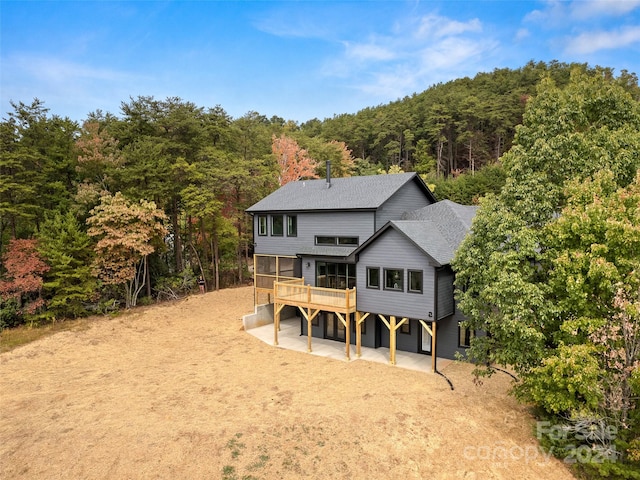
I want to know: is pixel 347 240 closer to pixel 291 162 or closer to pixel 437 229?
pixel 437 229

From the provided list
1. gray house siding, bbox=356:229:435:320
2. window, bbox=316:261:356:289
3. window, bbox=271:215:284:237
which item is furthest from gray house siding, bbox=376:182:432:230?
window, bbox=271:215:284:237

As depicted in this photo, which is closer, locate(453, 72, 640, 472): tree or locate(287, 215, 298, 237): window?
locate(453, 72, 640, 472): tree

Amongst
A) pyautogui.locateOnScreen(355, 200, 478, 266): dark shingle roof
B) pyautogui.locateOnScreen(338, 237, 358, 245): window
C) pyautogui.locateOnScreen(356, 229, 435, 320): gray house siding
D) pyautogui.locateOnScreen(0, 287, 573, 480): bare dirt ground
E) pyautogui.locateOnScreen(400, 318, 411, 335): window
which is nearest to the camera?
pyautogui.locateOnScreen(0, 287, 573, 480): bare dirt ground

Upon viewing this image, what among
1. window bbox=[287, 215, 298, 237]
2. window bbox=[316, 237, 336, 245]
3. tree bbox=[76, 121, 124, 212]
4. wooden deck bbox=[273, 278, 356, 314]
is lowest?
wooden deck bbox=[273, 278, 356, 314]

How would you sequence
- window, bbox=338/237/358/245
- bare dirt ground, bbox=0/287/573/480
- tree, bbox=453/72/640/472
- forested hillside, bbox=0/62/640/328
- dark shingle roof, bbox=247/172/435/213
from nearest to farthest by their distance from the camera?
tree, bbox=453/72/640/472 < bare dirt ground, bbox=0/287/573/480 < window, bbox=338/237/358/245 < dark shingle roof, bbox=247/172/435/213 < forested hillside, bbox=0/62/640/328

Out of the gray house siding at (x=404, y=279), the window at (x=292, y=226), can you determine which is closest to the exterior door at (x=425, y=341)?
the gray house siding at (x=404, y=279)

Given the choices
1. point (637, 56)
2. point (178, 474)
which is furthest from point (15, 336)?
point (637, 56)

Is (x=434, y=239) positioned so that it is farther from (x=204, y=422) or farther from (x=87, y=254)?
(x=87, y=254)

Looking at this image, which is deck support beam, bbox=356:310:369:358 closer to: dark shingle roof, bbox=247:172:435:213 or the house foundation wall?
dark shingle roof, bbox=247:172:435:213
